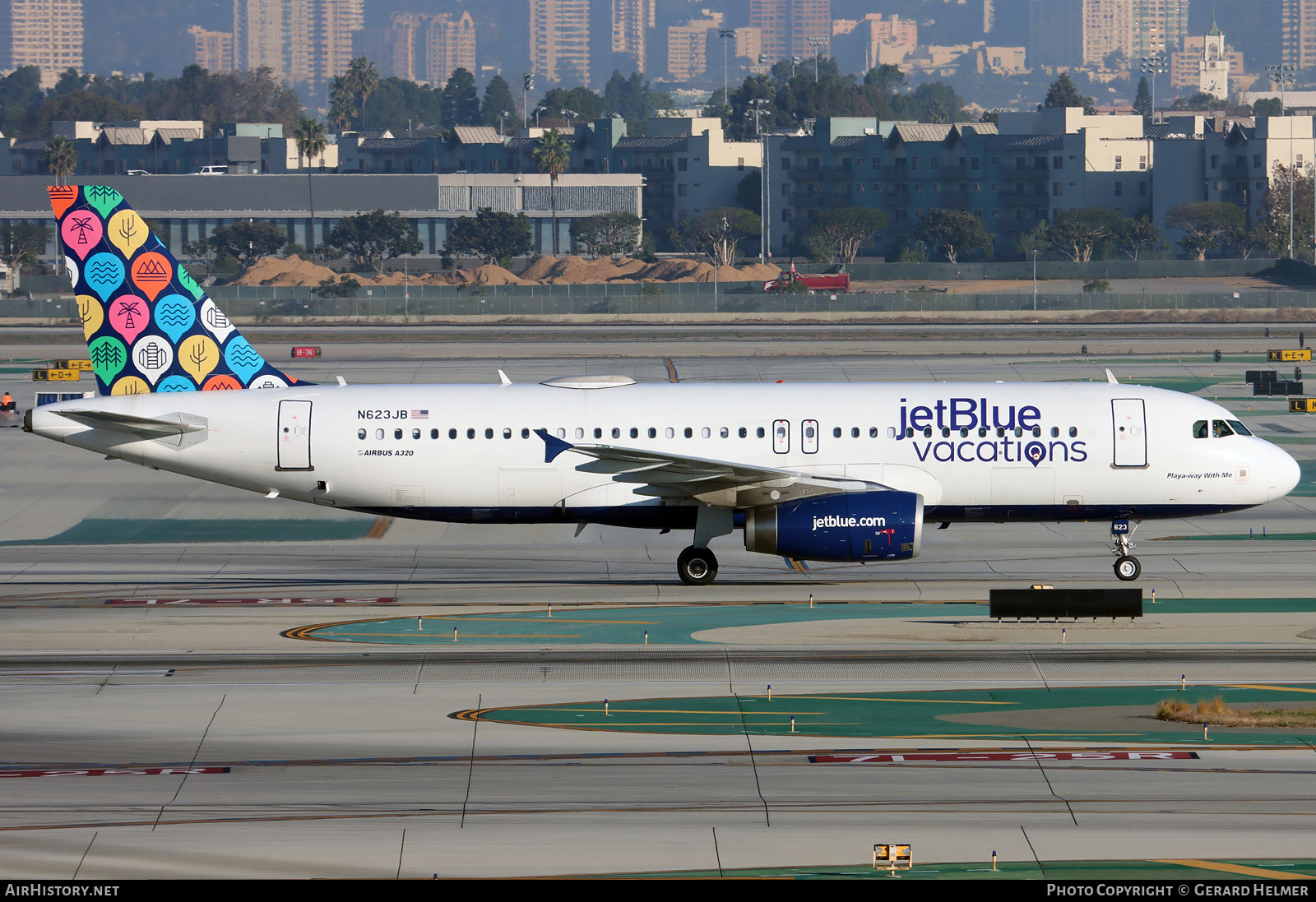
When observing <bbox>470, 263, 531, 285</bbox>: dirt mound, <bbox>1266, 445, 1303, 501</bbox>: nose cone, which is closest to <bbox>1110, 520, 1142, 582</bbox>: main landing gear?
<bbox>1266, 445, 1303, 501</bbox>: nose cone

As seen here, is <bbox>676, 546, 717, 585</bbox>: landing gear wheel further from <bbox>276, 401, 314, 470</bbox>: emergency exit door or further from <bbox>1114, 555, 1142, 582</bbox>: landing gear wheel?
<bbox>1114, 555, 1142, 582</bbox>: landing gear wheel

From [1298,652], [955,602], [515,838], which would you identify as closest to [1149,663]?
[1298,652]

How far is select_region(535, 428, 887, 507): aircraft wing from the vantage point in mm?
35000

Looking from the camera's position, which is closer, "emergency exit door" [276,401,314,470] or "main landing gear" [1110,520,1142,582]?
"main landing gear" [1110,520,1142,582]

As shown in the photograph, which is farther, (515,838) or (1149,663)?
(1149,663)

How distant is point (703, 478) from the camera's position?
35594mm

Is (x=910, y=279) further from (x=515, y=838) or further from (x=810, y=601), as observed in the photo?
(x=515, y=838)

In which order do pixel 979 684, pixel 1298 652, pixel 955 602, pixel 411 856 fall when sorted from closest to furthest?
pixel 411 856 < pixel 979 684 < pixel 1298 652 < pixel 955 602

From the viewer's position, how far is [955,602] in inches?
1353

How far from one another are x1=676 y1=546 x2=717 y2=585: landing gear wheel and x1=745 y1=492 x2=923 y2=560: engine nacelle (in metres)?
2.96

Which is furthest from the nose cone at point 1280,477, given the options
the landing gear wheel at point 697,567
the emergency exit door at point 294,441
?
the emergency exit door at point 294,441

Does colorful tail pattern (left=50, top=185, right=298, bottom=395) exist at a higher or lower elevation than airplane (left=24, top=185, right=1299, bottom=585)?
higher

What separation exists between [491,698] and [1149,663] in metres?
12.1

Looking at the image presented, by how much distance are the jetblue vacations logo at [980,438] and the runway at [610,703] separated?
3138 mm
